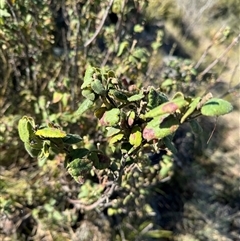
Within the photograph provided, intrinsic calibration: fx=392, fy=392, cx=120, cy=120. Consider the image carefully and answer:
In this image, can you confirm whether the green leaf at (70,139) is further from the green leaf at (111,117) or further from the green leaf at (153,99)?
the green leaf at (153,99)

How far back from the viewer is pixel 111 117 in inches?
35.3

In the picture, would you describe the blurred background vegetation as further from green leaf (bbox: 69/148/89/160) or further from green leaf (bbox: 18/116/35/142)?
green leaf (bbox: 18/116/35/142)

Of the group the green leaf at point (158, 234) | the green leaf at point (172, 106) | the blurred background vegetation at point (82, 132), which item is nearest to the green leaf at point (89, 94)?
the green leaf at point (172, 106)

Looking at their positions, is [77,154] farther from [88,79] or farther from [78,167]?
[88,79]

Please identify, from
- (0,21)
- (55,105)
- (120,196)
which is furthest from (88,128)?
(0,21)

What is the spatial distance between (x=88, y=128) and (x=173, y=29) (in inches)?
129

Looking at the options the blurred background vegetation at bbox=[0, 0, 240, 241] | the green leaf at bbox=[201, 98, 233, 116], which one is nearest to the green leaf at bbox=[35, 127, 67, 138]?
the green leaf at bbox=[201, 98, 233, 116]

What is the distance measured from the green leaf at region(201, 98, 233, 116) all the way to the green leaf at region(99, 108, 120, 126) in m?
0.21

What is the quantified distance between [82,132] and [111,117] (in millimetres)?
1071

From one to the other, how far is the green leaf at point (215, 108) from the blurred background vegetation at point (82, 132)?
79 cm

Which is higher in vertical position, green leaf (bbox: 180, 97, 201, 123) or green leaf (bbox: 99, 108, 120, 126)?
green leaf (bbox: 180, 97, 201, 123)

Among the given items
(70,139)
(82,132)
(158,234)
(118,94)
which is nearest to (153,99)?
(118,94)

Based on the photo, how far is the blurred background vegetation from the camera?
5.94ft

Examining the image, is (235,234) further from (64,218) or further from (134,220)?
(64,218)
